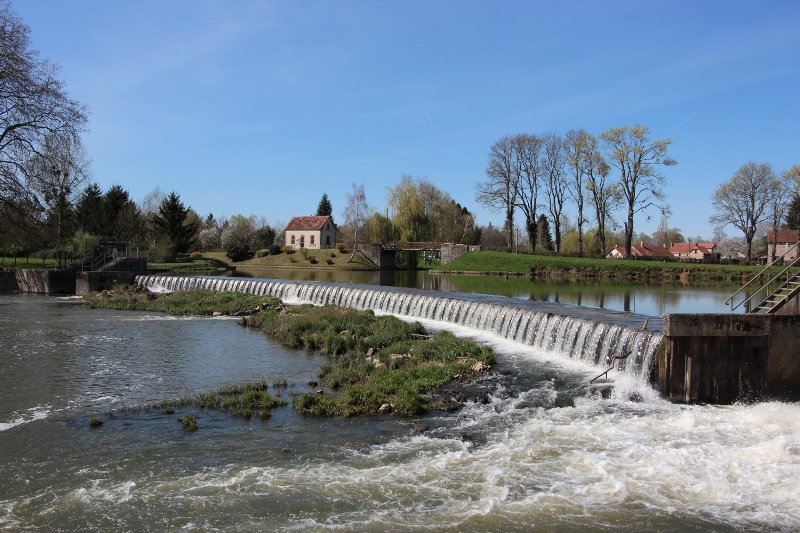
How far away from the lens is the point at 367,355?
54.5 feet

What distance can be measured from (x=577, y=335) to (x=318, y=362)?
737cm

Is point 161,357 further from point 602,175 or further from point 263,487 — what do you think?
point 602,175

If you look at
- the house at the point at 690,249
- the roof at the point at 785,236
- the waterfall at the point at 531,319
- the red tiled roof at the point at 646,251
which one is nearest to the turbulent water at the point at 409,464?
the waterfall at the point at 531,319

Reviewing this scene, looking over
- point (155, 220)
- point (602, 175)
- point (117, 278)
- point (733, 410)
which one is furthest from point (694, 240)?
point (733, 410)

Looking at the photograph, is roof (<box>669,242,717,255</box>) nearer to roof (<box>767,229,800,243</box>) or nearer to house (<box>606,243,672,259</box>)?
house (<box>606,243,672,259</box>)

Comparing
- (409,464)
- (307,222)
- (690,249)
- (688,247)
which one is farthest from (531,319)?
(688,247)

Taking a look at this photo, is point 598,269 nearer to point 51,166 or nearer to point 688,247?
point 51,166

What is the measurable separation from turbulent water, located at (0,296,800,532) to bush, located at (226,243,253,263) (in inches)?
2528

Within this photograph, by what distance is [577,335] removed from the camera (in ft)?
54.7

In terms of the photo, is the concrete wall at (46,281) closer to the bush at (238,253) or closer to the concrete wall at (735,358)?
the concrete wall at (735,358)

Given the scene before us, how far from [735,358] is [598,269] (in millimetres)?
49400

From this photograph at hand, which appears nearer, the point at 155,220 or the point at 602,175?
the point at 602,175

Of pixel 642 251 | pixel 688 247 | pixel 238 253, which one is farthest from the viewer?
pixel 688 247

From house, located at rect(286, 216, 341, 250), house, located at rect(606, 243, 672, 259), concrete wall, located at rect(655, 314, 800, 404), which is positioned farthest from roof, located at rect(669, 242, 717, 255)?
concrete wall, located at rect(655, 314, 800, 404)
